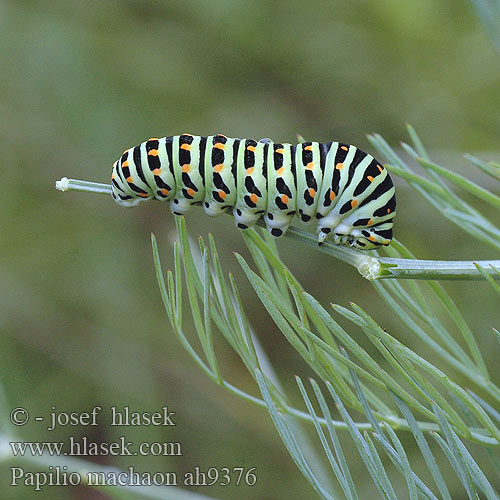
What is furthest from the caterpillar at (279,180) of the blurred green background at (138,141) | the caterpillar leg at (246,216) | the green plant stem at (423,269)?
the blurred green background at (138,141)

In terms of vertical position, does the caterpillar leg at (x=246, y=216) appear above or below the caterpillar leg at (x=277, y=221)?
below

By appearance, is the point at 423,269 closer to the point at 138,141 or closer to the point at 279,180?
the point at 279,180

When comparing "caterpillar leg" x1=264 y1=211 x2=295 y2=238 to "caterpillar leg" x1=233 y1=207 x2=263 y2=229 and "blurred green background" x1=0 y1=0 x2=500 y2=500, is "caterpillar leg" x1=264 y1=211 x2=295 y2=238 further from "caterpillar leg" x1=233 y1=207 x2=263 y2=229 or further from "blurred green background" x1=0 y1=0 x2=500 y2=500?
"blurred green background" x1=0 y1=0 x2=500 y2=500

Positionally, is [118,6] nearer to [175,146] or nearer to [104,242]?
[104,242]

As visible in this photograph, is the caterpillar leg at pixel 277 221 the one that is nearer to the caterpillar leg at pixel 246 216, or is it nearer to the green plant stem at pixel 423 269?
the caterpillar leg at pixel 246 216

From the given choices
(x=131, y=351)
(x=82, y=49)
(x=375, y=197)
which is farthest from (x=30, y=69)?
(x=375, y=197)

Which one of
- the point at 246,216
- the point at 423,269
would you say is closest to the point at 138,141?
the point at 246,216

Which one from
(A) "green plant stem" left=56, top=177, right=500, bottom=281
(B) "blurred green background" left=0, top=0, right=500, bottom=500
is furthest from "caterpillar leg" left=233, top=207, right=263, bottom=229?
(B) "blurred green background" left=0, top=0, right=500, bottom=500
